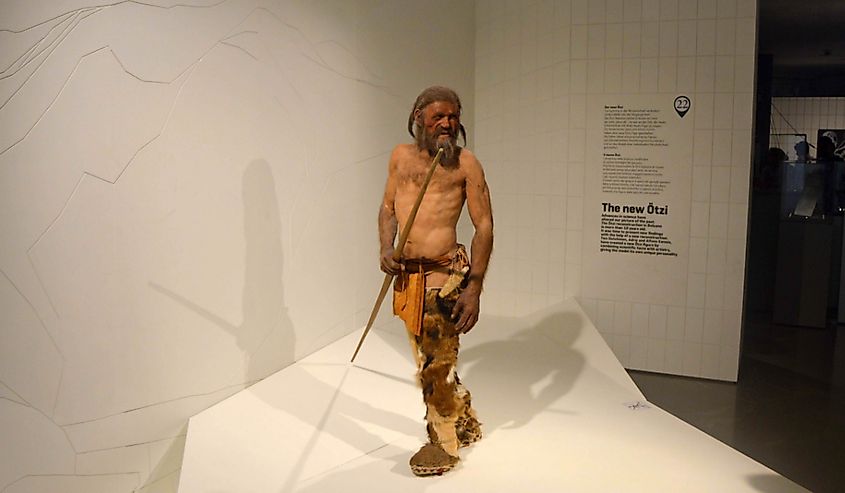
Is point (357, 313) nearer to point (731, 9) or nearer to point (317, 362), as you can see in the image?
point (317, 362)

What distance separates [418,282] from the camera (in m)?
2.60

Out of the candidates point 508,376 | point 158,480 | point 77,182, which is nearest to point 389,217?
point 77,182

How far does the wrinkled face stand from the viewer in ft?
8.25

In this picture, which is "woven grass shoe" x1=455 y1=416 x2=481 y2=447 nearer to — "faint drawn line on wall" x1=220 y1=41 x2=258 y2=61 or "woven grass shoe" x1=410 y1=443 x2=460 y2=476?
"woven grass shoe" x1=410 y1=443 x2=460 y2=476

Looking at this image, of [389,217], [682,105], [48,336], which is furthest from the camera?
[682,105]

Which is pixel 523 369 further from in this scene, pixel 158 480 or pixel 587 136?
pixel 158 480

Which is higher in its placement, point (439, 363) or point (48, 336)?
point (48, 336)

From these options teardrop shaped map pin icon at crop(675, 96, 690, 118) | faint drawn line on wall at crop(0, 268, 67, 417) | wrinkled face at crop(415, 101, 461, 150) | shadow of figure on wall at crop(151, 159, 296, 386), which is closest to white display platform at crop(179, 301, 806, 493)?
shadow of figure on wall at crop(151, 159, 296, 386)

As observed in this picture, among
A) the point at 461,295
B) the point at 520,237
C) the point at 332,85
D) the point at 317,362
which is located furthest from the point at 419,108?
the point at 520,237

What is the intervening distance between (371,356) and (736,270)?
84.6 inches

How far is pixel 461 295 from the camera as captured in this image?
2.58m

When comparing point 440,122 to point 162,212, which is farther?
point 162,212

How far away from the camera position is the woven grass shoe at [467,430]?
2812 mm

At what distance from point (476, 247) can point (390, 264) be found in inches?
11.4
